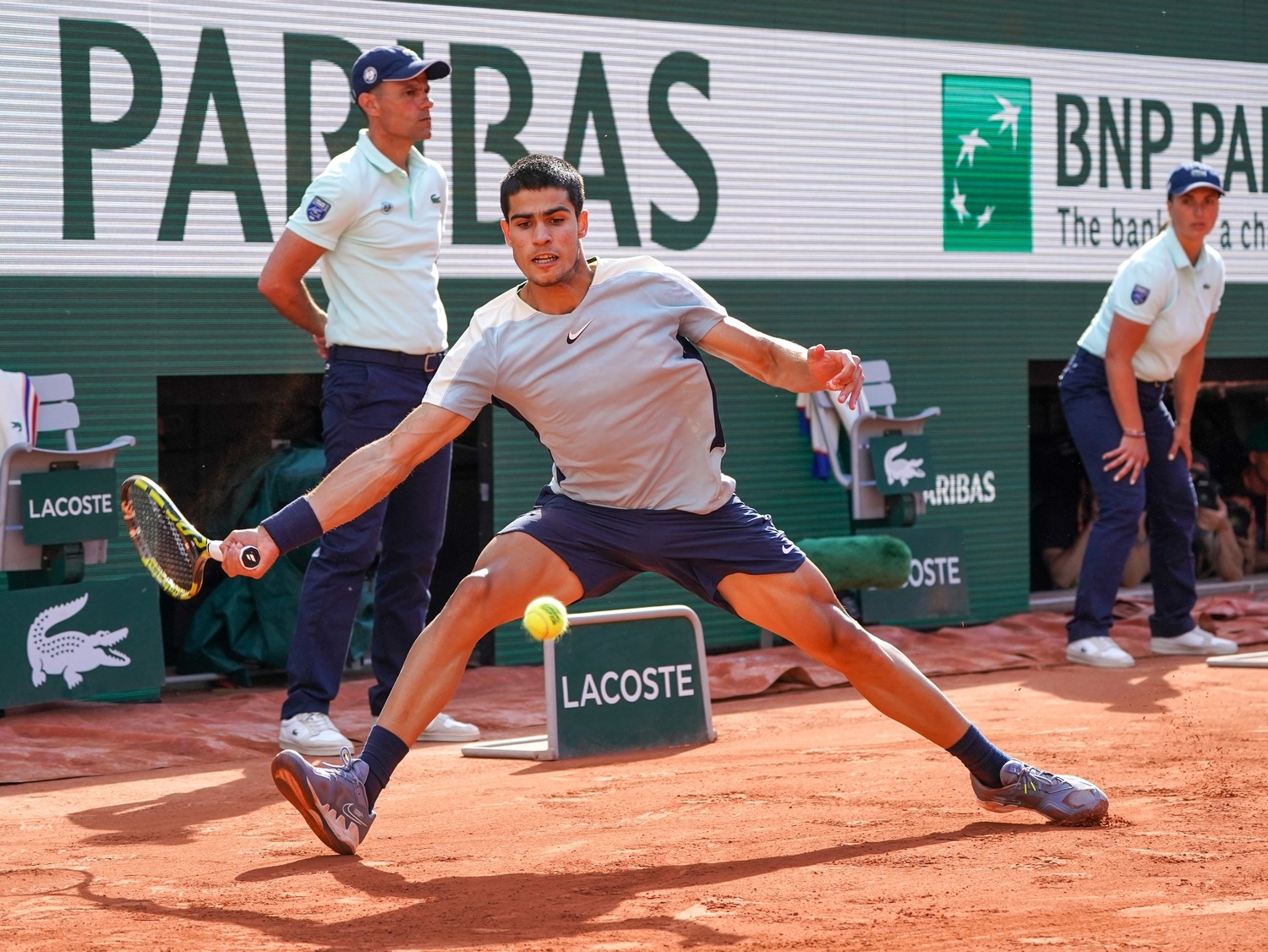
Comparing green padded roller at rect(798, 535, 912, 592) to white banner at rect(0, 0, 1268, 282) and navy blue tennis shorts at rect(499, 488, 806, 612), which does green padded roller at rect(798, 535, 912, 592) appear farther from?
navy blue tennis shorts at rect(499, 488, 806, 612)

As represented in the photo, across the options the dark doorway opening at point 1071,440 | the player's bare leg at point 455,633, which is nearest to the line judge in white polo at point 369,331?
the player's bare leg at point 455,633

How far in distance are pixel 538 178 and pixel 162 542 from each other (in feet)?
4.94

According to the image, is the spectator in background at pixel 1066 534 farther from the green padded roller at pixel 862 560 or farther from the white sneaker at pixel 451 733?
the white sneaker at pixel 451 733

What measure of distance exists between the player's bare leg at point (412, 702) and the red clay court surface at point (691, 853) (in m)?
0.15

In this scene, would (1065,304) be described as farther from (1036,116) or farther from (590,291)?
(590,291)

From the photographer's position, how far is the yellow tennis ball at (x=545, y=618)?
471cm

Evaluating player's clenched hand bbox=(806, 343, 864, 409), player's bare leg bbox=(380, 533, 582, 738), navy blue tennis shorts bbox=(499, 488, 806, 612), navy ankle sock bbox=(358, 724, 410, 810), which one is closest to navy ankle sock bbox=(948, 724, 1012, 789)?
navy blue tennis shorts bbox=(499, 488, 806, 612)

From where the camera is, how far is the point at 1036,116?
10.8m

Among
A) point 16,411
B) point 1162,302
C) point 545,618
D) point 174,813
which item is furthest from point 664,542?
point 1162,302

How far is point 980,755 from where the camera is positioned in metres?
4.95

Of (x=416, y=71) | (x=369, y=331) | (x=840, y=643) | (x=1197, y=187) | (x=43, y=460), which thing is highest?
(x=416, y=71)

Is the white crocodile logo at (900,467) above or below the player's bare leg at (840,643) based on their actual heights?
above

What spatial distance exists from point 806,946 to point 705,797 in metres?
1.91

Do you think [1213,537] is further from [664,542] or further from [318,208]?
[664,542]
